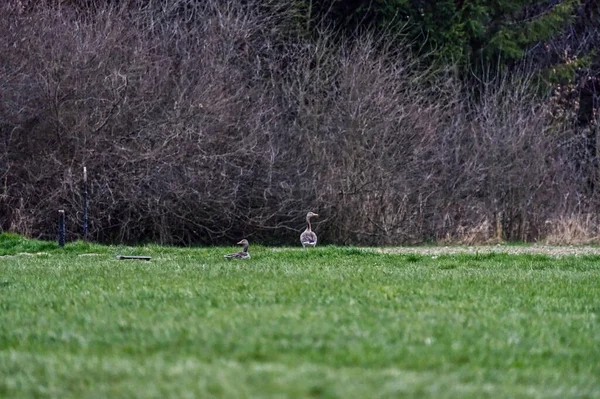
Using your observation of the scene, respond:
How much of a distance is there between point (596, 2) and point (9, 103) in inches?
1100

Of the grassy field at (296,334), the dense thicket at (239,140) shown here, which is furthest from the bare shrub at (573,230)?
the grassy field at (296,334)

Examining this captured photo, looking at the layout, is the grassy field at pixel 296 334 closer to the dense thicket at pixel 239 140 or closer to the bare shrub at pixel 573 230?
the dense thicket at pixel 239 140

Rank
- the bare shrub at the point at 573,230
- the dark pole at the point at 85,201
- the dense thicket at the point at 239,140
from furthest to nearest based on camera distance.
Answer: the bare shrub at the point at 573,230 → the dense thicket at the point at 239,140 → the dark pole at the point at 85,201

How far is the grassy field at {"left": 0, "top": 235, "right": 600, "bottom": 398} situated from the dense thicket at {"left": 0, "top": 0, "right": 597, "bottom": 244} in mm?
12379

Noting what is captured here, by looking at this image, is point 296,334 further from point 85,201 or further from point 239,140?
point 239,140

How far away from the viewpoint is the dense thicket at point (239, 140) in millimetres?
26984

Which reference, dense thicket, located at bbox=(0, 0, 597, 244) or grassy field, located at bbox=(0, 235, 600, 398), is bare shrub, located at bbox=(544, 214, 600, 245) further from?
grassy field, located at bbox=(0, 235, 600, 398)

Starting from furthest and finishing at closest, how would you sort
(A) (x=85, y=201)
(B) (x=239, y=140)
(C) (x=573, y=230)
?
(B) (x=239, y=140) < (C) (x=573, y=230) < (A) (x=85, y=201)

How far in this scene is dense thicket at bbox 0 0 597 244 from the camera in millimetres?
26984

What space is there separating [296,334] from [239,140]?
816 inches

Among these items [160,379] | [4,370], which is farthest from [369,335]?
[4,370]

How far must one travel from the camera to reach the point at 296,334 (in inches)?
329

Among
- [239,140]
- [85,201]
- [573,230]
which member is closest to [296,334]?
[85,201]

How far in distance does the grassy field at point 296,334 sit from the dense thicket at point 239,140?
12379 millimetres
